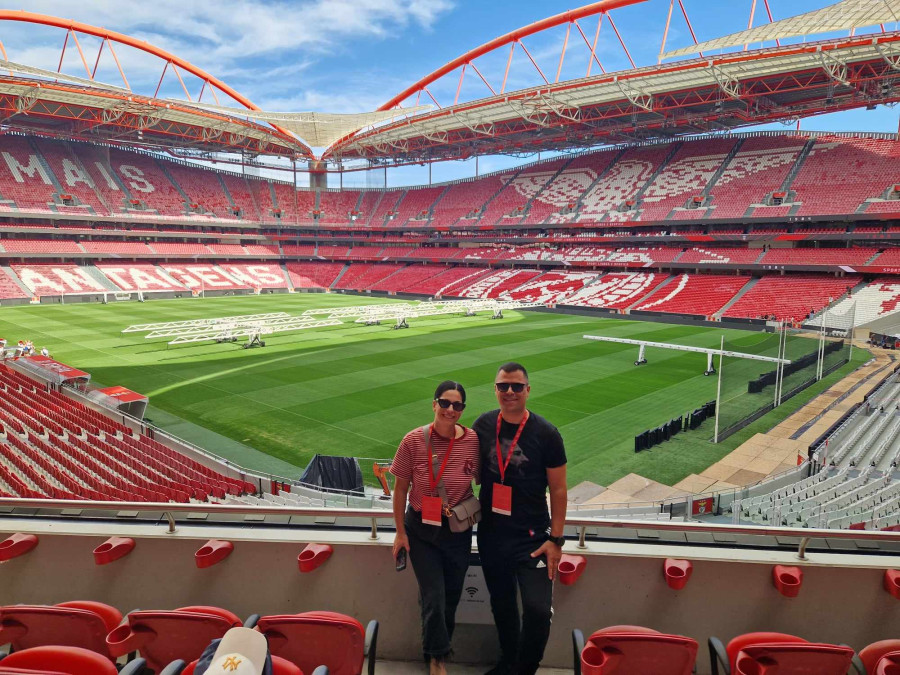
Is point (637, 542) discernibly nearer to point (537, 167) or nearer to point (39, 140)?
point (537, 167)

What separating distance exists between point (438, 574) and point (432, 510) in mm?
384

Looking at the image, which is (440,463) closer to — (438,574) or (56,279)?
(438,574)

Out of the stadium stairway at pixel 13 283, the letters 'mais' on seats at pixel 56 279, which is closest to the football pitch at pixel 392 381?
the stadium stairway at pixel 13 283

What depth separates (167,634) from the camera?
9.61ft

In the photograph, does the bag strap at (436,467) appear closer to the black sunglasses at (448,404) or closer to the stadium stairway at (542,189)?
the black sunglasses at (448,404)

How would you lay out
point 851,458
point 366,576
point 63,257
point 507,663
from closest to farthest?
point 507,663, point 366,576, point 851,458, point 63,257

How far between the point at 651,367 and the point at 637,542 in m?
22.1

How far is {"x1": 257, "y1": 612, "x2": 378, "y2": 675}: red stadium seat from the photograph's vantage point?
289 centimetres

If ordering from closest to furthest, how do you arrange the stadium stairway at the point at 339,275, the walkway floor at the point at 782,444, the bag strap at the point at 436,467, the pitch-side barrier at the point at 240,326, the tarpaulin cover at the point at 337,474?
the bag strap at the point at 436,467 → the tarpaulin cover at the point at 337,474 → the walkway floor at the point at 782,444 → the pitch-side barrier at the point at 240,326 → the stadium stairway at the point at 339,275

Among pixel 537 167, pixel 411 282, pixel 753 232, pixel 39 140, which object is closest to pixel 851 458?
pixel 753 232

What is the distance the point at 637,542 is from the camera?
388cm

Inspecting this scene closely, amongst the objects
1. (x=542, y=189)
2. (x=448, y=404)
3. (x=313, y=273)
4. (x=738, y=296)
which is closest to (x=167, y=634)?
(x=448, y=404)

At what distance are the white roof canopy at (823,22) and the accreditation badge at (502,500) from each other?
127ft

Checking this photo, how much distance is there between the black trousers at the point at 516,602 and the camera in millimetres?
3312
